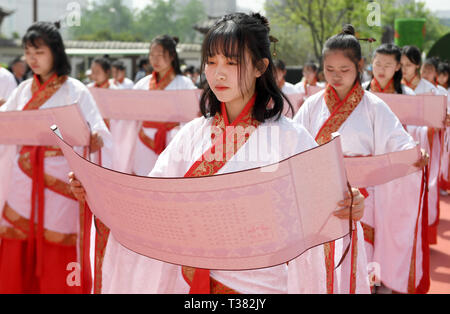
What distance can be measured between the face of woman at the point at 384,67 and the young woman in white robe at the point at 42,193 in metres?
2.08

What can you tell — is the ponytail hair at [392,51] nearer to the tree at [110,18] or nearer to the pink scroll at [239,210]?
the pink scroll at [239,210]

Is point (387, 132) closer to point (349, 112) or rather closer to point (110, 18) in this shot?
point (349, 112)

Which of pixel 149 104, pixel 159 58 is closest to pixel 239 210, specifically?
pixel 149 104

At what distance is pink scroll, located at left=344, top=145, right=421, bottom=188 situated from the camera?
2.54 metres

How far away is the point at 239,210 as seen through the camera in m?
1.49

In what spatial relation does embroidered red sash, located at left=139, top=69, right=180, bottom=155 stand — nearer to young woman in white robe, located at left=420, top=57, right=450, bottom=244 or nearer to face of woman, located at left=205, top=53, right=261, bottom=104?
young woman in white robe, located at left=420, top=57, right=450, bottom=244

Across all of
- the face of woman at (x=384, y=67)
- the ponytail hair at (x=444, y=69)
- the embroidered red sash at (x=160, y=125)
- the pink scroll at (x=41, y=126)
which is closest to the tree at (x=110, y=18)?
the ponytail hair at (x=444, y=69)

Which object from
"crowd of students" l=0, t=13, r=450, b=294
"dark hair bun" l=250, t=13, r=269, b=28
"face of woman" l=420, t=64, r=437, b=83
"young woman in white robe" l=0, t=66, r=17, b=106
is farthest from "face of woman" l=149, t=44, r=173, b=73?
"face of woman" l=420, t=64, r=437, b=83

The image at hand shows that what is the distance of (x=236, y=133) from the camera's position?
6.35ft

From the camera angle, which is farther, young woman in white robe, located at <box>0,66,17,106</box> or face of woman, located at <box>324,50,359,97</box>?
young woman in white robe, located at <box>0,66,17,106</box>

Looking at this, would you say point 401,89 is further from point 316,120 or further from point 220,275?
point 220,275

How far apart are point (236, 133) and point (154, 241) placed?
50 centimetres

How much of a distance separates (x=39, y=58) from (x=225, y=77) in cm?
211

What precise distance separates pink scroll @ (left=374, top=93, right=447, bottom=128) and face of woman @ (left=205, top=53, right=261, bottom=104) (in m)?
2.38
